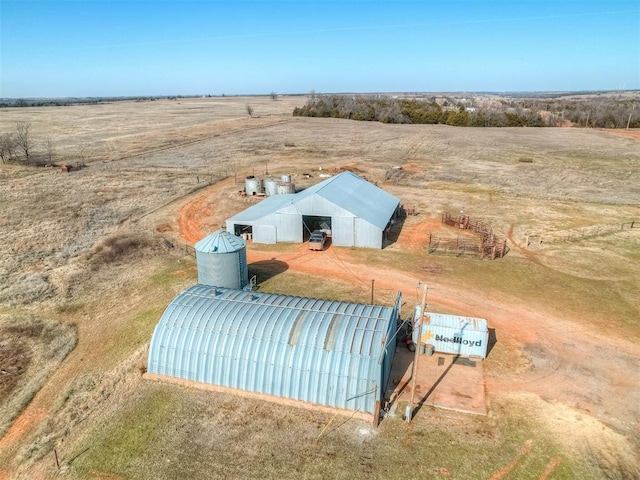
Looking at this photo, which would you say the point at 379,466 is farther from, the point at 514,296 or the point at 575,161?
the point at 575,161

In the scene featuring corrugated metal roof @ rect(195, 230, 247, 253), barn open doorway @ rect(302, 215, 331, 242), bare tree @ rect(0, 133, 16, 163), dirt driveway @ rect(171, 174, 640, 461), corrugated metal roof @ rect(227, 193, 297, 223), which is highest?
bare tree @ rect(0, 133, 16, 163)

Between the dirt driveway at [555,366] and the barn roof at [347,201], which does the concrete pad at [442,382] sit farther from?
the barn roof at [347,201]

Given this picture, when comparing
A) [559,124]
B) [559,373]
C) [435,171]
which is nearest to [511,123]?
[559,124]

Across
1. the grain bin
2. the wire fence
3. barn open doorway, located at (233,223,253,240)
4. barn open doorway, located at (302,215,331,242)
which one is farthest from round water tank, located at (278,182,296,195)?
the grain bin

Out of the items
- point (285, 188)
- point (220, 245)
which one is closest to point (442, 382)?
point (220, 245)

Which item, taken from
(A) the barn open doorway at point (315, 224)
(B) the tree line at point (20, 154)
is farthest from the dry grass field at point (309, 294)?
(B) the tree line at point (20, 154)

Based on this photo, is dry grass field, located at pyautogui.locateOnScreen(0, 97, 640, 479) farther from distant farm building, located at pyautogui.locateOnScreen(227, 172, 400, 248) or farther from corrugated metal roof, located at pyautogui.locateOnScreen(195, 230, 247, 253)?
corrugated metal roof, located at pyautogui.locateOnScreen(195, 230, 247, 253)

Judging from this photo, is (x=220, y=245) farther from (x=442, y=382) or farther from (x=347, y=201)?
(x=442, y=382)
